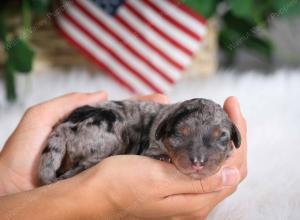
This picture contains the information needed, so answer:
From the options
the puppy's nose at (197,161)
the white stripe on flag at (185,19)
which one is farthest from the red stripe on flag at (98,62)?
the puppy's nose at (197,161)

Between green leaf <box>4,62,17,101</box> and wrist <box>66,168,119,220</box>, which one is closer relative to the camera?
wrist <box>66,168,119,220</box>

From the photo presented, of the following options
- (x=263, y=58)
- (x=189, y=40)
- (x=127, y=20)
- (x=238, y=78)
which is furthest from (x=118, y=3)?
(x=263, y=58)

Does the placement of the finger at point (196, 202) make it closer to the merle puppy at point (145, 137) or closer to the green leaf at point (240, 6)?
the merle puppy at point (145, 137)

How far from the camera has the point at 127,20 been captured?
3.42 meters

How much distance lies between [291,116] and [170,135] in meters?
1.57

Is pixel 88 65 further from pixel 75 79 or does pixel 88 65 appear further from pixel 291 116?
pixel 291 116

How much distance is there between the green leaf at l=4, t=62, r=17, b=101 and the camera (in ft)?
10.9

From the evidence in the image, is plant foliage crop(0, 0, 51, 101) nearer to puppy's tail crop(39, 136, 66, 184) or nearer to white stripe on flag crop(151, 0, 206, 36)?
white stripe on flag crop(151, 0, 206, 36)

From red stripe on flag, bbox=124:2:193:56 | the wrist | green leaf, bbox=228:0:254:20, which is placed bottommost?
the wrist

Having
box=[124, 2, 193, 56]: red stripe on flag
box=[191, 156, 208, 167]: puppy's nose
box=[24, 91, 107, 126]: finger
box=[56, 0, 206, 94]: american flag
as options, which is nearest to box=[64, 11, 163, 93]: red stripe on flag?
box=[56, 0, 206, 94]: american flag

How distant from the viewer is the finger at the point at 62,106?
206cm

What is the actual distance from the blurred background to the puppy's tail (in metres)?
1.03

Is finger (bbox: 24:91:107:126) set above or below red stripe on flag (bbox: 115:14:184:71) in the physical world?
below

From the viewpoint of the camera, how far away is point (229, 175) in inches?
62.7
